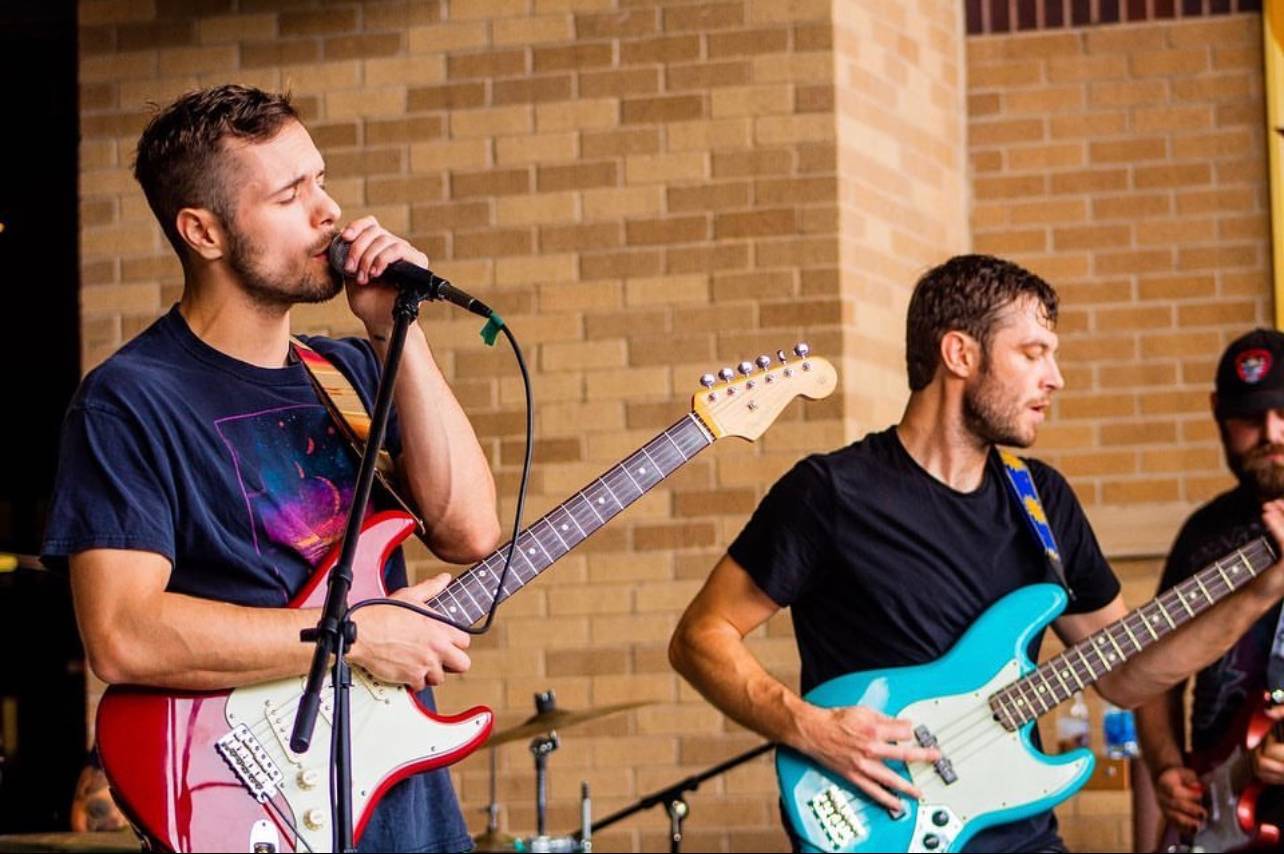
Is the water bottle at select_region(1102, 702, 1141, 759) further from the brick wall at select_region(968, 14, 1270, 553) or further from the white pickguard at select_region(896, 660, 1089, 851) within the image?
the white pickguard at select_region(896, 660, 1089, 851)

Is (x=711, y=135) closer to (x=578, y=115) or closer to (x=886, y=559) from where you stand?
(x=578, y=115)

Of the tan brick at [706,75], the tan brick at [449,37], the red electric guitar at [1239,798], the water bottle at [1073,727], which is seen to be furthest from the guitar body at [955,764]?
the tan brick at [449,37]

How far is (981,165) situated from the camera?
727 centimetres

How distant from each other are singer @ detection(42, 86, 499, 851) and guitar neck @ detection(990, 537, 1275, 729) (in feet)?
4.75

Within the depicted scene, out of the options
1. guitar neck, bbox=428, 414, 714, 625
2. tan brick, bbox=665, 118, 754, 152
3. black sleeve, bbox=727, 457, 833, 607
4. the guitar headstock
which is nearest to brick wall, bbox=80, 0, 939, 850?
tan brick, bbox=665, 118, 754, 152

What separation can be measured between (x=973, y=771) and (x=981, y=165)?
324cm

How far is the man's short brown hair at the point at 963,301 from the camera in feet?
15.6

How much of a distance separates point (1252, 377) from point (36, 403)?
300 inches

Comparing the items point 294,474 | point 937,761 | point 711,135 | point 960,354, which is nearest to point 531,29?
point 711,135

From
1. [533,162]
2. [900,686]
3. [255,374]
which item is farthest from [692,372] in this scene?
[255,374]

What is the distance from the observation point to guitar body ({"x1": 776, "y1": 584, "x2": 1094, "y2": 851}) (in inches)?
177

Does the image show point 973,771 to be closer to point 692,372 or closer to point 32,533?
point 692,372

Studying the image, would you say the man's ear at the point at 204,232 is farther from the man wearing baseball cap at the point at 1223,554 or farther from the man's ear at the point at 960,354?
the man wearing baseball cap at the point at 1223,554

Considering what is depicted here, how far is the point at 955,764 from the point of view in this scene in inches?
178
